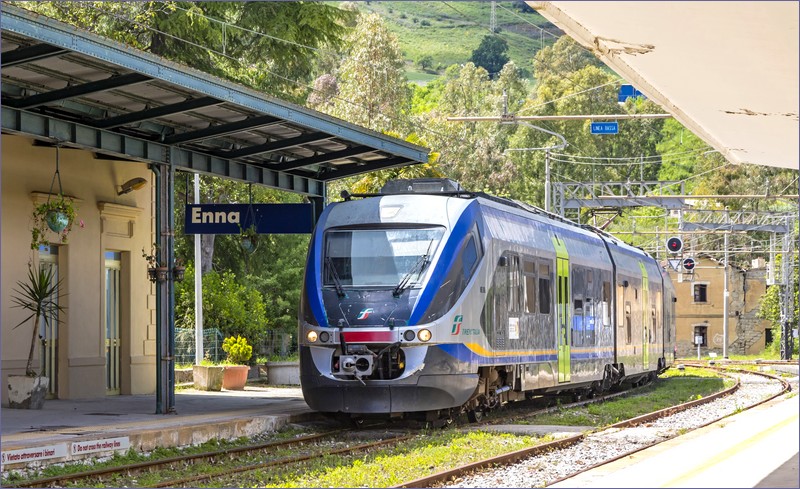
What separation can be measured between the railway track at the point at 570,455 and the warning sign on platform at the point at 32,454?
12.5ft

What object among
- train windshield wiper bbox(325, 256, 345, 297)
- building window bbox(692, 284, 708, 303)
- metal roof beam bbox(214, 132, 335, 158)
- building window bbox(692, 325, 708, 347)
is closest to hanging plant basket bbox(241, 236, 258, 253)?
metal roof beam bbox(214, 132, 335, 158)

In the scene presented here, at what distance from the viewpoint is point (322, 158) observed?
2145 cm

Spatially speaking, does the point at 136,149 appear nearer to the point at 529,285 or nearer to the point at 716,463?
the point at 529,285

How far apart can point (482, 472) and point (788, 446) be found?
3192mm

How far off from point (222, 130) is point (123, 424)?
495 cm

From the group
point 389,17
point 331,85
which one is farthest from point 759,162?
point 389,17

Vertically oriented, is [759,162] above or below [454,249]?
above

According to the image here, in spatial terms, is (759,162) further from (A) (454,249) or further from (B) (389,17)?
(B) (389,17)

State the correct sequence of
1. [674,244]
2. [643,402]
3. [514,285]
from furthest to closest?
[674,244] → [643,402] → [514,285]

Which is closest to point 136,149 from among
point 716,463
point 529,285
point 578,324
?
point 529,285

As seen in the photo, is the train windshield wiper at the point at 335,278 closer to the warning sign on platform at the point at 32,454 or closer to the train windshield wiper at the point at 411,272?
the train windshield wiper at the point at 411,272

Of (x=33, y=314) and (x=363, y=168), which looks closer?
(x=33, y=314)

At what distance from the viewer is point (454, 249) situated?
16.0 meters

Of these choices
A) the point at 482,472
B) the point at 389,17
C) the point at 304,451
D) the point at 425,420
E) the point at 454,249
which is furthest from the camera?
the point at 389,17
